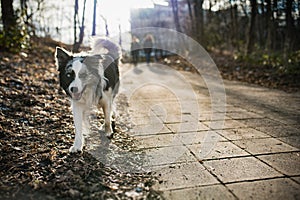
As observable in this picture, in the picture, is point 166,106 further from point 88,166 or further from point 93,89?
point 88,166

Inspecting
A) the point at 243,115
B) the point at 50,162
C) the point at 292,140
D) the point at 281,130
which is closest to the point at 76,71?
the point at 50,162

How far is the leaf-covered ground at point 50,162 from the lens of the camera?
102 inches

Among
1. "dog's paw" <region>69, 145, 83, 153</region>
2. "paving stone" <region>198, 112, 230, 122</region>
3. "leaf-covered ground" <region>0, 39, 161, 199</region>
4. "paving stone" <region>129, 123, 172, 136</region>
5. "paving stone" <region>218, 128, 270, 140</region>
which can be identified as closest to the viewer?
"leaf-covered ground" <region>0, 39, 161, 199</region>

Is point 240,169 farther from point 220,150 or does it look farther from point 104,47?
point 104,47

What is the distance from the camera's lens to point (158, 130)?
456 cm

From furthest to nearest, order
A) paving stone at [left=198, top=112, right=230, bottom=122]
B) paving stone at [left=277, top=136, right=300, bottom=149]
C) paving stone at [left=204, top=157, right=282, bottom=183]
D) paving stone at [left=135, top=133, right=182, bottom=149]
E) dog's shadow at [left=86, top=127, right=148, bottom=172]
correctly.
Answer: paving stone at [left=198, top=112, right=230, bottom=122] → paving stone at [left=135, top=133, right=182, bottom=149] → paving stone at [left=277, top=136, right=300, bottom=149] → dog's shadow at [left=86, top=127, right=148, bottom=172] → paving stone at [left=204, top=157, right=282, bottom=183]

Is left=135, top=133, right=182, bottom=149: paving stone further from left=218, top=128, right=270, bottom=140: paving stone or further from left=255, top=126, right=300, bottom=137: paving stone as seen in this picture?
left=255, top=126, right=300, bottom=137: paving stone

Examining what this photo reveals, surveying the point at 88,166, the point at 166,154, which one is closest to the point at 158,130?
the point at 166,154

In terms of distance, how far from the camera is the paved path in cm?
268

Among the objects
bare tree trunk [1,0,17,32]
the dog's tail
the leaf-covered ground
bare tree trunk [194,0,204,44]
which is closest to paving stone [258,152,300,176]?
the leaf-covered ground

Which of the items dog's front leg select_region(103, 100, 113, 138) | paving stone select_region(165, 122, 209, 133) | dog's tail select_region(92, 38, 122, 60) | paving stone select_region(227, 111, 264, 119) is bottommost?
paving stone select_region(227, 111, 264, 119)

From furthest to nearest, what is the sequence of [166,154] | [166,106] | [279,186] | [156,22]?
[156,22] < [166,106] < [166,154] < [279,186]

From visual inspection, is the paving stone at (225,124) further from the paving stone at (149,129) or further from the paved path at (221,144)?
the paving stone at (149,129)

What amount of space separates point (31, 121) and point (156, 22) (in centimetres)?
3969
